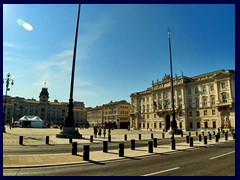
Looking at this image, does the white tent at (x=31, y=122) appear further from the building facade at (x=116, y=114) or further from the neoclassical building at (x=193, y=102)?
the neoclassical building at (x=193, y=102)

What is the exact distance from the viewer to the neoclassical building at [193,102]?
56.4 metres

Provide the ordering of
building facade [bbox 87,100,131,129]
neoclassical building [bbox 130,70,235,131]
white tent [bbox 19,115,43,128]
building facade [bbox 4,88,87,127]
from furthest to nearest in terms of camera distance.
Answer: building facade [bbox 4,88,87,127]
building facade [bbox 87,100,131,129]
white tent [bbox 19,115,43,128]
neoclassical building [bbox 130,70,235,131]

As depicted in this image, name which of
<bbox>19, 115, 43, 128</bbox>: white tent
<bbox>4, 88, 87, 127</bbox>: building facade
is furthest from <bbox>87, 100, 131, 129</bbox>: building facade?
<bbox>19, 115, 43, 128</bbox>: white tent

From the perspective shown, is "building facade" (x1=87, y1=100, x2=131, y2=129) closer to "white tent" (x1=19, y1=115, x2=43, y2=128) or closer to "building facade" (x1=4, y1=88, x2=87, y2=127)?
"building facade" (x1=4, y1=88, x2=87, y2=127)

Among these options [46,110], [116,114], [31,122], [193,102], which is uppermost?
[193,102]

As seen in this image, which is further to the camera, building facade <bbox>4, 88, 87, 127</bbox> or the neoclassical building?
building facade <bbox>4, 88, 87, 127</bbox>

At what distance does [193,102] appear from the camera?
67500mm

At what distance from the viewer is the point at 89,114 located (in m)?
142

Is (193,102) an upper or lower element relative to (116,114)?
upper

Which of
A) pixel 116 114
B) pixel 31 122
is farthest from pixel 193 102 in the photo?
pixel 31 122

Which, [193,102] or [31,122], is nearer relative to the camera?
[193,102]

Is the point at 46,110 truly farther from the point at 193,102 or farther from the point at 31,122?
the point at 193,102

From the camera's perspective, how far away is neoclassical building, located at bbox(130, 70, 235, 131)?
185ft

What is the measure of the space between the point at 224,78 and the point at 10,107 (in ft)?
421
